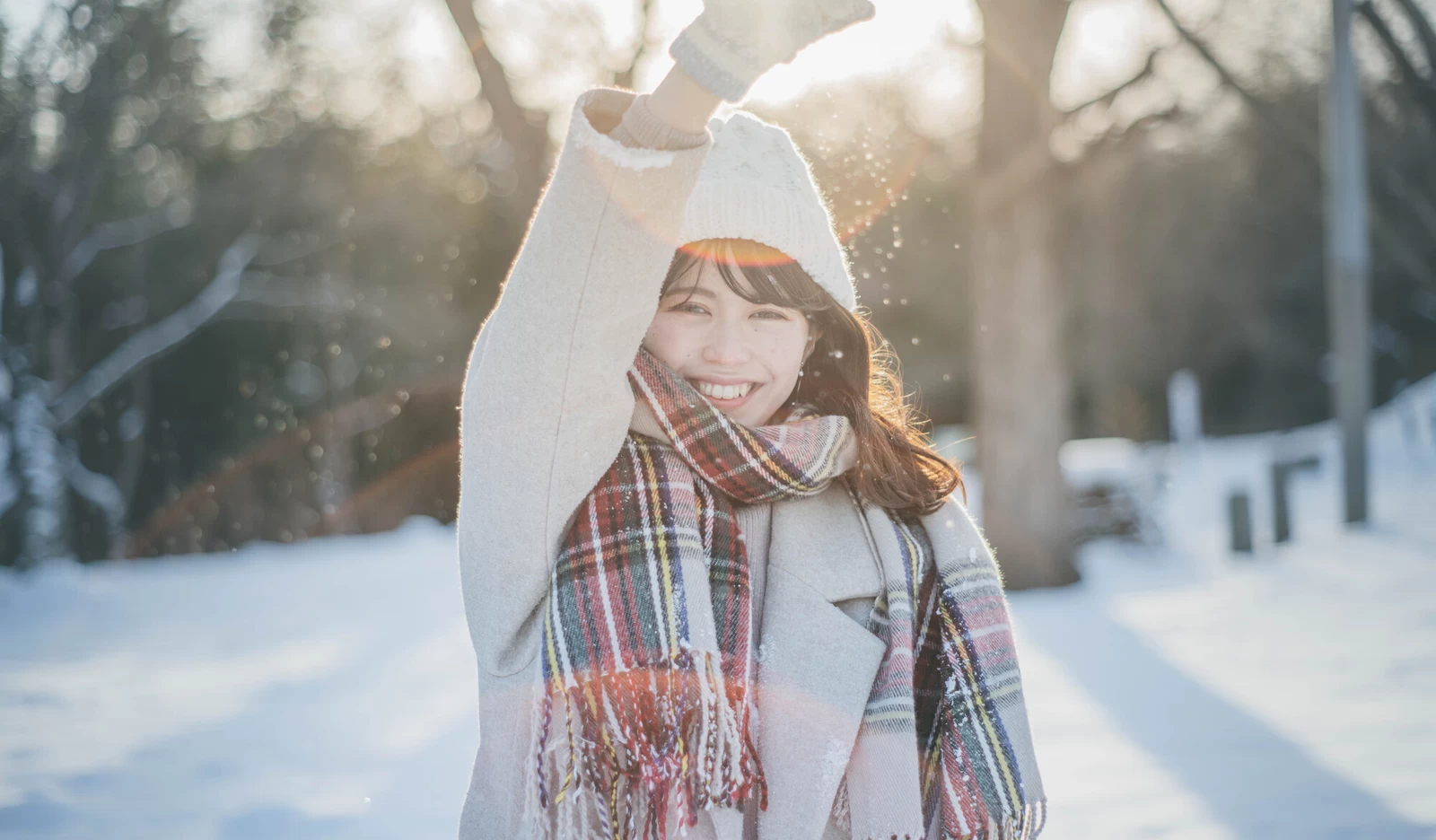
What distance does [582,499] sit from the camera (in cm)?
127

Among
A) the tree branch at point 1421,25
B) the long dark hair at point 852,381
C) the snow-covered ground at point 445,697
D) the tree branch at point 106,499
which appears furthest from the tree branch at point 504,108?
the tree branch at point 106,499

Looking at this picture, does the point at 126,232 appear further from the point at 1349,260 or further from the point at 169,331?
the point at 1349,260

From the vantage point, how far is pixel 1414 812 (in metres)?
2.65

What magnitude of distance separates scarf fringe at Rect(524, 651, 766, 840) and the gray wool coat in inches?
1.9

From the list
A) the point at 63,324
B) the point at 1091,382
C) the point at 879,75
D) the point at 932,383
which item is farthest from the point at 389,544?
the point at 1091,382

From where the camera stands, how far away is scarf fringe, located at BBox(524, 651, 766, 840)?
123 cm

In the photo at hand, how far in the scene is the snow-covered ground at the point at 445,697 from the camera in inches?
111

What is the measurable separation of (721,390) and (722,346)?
0.23 ft

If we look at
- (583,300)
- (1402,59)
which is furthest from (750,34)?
(1402,59)

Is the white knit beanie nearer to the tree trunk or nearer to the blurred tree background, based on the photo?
the blurred tree background

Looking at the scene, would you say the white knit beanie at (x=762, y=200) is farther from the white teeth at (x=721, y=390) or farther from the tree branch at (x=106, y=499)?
the tree branch at (x=106, y=499)

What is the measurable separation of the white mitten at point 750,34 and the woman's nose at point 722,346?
462 mm

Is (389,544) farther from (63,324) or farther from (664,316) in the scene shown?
(664,316)

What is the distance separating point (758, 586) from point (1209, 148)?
21.8 meters
